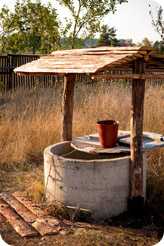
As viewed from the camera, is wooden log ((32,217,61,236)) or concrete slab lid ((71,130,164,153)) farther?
concrete slab lid ((71,130,164,153))

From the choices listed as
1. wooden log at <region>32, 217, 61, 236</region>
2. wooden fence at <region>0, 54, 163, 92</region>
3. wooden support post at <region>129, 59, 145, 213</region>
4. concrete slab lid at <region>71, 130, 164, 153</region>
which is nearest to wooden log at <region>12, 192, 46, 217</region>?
wooden log at <region>32, 217, 61, 236</region>

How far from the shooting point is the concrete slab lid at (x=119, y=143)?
520cm

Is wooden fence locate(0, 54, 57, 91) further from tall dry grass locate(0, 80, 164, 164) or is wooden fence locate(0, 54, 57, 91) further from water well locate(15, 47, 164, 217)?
water well locate(15, 47, 164, 217)

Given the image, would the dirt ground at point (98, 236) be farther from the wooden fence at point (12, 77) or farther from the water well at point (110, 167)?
the wooden fence at point (12, 77)

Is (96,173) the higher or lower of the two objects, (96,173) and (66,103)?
the lower

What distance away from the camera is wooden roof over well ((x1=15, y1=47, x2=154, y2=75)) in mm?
4363

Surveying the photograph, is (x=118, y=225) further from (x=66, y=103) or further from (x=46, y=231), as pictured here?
(x=66, y=103)

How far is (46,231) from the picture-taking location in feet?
15.1

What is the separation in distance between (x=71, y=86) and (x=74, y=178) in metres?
1.53

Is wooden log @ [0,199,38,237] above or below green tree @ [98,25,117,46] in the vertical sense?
below

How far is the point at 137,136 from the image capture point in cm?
489

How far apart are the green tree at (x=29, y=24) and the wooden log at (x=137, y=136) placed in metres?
9.89

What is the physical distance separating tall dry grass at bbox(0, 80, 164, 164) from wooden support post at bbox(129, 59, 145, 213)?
8.39 feet

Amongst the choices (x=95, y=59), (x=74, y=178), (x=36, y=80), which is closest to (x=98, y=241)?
(x=74, y=178)
